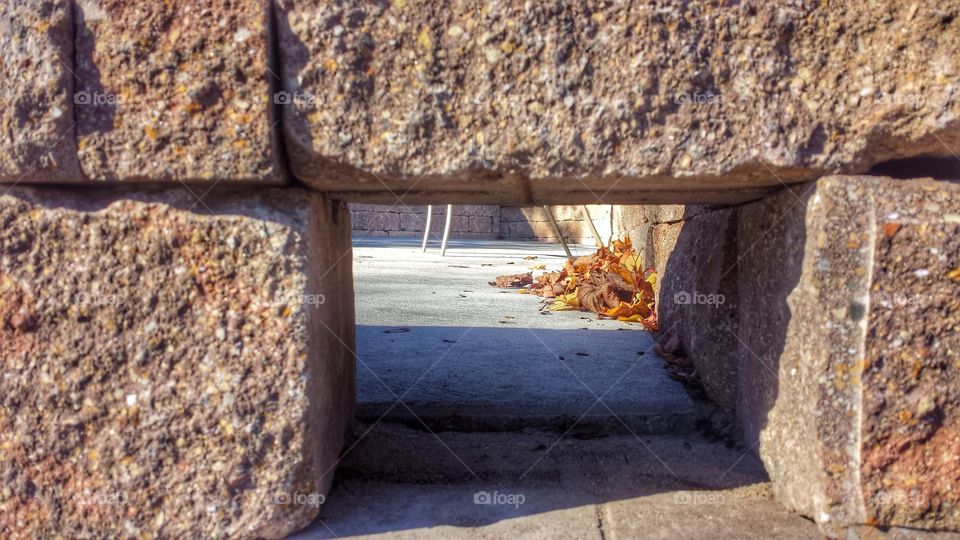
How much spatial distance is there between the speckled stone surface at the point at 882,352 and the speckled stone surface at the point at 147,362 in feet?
3.20

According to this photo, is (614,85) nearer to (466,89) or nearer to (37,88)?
(466,89)

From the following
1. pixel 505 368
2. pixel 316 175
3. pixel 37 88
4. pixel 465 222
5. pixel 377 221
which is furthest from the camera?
pixel 465 222

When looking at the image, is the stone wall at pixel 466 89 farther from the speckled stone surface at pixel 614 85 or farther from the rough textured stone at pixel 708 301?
the rough textured stone at pixel 708 301

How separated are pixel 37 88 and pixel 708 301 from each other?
1.71m

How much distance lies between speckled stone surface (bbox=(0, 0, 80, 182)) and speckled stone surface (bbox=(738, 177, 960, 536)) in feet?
4.61

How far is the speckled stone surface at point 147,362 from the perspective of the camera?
4.14 ft

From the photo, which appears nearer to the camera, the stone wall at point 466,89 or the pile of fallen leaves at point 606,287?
the stone wall at point 466,89

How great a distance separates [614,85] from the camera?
1259mm

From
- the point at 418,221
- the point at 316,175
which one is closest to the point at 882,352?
the point at 316,175

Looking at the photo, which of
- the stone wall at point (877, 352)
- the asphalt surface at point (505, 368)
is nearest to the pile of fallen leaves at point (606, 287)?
the asphalt surface at point (505, 368)

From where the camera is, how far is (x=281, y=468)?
1285mm

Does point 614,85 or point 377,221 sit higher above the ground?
point 614,85

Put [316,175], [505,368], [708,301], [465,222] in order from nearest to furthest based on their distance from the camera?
[316,175], [708,301], [505,368], [465,222]

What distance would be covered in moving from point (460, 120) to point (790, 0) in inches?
25.6
